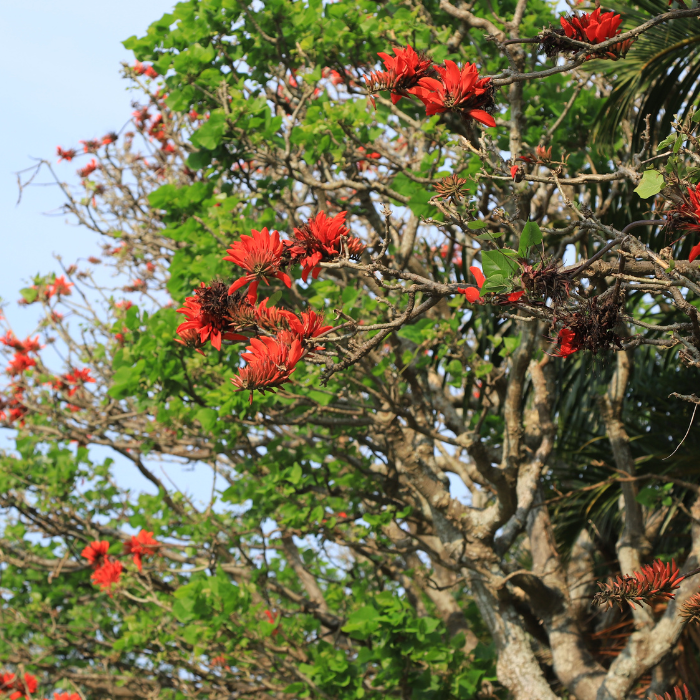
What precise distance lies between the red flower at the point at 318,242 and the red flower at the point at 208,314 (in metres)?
0.31

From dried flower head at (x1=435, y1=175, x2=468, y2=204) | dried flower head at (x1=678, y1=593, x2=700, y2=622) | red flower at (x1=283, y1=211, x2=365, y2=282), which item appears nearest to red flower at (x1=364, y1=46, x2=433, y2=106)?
dried flower head at (x1=435, y1=175, x2=468, y2=204)

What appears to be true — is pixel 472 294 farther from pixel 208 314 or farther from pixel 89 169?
pixel 89 169

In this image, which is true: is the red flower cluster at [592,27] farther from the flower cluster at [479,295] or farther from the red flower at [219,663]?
the red flower at [219,663]

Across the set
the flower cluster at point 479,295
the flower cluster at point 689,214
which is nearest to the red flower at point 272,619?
the flower cluster at point 479,295

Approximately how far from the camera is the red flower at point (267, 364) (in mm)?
2207

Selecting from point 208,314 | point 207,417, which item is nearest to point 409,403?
point 207,417

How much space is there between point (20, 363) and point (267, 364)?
6.61 metres

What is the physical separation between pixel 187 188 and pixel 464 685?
4143 millimetres

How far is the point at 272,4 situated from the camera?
5.10 m

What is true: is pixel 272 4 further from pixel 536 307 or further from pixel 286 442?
pixel 536 307

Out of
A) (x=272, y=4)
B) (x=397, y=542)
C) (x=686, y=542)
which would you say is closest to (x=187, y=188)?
(x=272, y=4)

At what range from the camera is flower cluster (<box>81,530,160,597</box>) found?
6492mm

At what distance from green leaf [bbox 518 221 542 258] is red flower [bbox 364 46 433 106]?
872mm

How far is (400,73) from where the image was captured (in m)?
2.68
